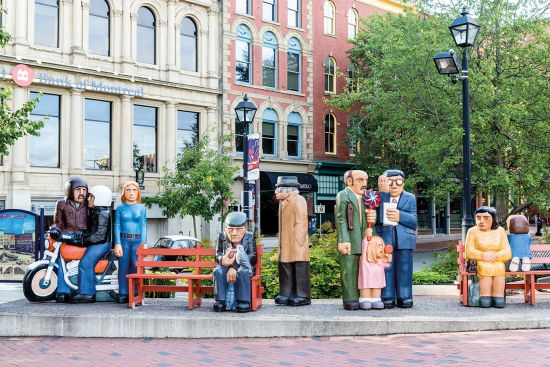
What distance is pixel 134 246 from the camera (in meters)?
9.98

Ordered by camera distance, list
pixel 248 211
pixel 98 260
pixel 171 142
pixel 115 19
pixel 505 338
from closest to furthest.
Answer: pixel 505 338, pixel 98 260, pixel 248 211, pixel 115 19, pixel 171 142

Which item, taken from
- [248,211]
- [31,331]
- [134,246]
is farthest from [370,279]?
[248,211]

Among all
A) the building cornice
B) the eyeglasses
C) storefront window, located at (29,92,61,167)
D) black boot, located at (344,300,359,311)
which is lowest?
black boot, located at (344,300,359,311)

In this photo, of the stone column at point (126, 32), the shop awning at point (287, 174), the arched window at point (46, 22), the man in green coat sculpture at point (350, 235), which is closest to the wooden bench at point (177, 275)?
the man in green coat sculpture at point (350, 235)

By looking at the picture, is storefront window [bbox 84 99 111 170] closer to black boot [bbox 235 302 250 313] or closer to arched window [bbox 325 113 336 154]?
arched window [bbox 325 113 336 154]

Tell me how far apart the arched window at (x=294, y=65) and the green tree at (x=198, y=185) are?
9.10 meters

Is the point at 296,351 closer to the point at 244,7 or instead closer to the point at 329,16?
the point at 244,7

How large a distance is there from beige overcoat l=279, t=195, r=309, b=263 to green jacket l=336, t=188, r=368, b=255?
558 mm

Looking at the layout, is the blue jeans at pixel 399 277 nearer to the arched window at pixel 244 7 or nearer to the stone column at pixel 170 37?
the stone column at pixel 170 37

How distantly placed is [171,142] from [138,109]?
6.67 ft

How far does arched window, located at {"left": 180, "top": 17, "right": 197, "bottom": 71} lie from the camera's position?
30.1 m

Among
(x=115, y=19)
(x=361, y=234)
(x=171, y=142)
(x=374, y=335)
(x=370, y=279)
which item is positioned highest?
(x=115, y=19)

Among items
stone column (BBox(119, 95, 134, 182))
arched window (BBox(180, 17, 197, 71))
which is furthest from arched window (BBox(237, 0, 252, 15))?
stone column (BBox(119, 95, 134, 182))

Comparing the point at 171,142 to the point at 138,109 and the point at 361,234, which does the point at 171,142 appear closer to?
the point at 138,109
